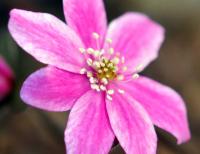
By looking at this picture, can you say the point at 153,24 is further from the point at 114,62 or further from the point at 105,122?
the point at 105,122

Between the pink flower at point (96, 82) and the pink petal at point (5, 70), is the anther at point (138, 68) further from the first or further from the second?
the pink petal at point (5, 70)

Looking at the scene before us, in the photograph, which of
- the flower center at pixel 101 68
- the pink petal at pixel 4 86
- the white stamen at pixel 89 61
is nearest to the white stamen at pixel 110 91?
the flower center at pixel 101 68

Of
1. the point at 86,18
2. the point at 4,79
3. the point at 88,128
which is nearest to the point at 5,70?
the point at 4,79

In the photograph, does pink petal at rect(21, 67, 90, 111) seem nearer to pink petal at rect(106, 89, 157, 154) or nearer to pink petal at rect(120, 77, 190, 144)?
pink petal at rect(106, 89, 157, 154)

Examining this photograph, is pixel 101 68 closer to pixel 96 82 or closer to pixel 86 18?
pixel 96 82

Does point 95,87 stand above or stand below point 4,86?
above

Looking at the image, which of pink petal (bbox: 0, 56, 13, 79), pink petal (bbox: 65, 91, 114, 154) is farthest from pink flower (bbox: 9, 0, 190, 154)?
pink petal (bbox: 0, 56, 13, 79)

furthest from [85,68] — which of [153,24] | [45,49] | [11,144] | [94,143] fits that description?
[11,144]

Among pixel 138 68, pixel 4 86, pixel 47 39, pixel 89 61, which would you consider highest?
pixel 47 39
